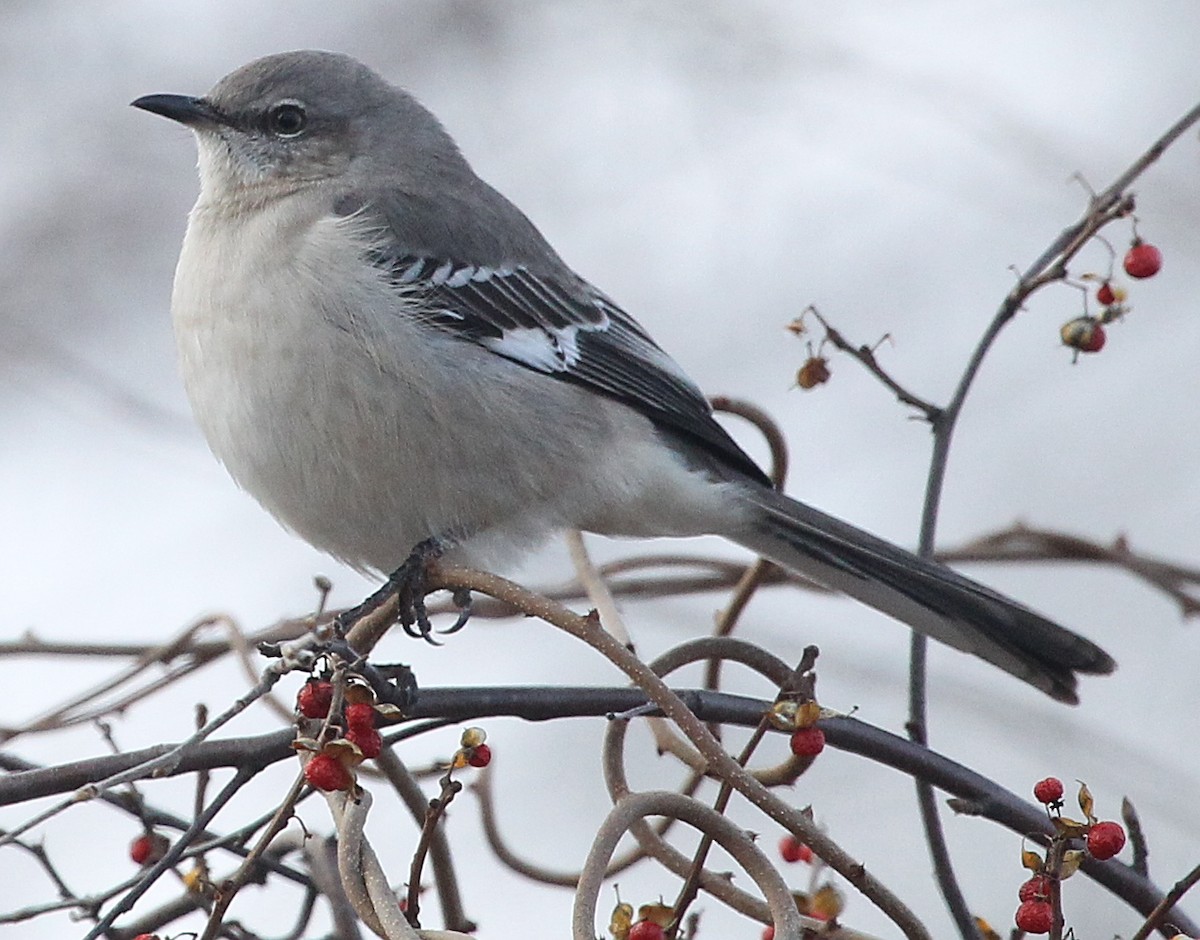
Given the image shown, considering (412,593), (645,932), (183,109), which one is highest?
(183,109)

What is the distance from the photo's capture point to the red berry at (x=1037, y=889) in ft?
4.62

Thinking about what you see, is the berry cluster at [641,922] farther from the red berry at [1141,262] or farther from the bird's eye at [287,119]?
the bird's eye at [287,119]

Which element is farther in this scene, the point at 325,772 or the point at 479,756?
the point at 479,756

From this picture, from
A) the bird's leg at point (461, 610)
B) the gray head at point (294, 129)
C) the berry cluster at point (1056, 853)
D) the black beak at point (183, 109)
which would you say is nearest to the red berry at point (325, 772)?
the berry cluster at point (1056, 853)

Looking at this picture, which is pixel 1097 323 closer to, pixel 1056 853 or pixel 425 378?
pixel 1056 853

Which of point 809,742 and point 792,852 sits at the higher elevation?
point 792,852

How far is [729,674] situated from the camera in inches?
177

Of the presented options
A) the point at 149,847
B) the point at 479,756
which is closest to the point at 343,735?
the point at 479,756

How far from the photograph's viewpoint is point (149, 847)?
2.01 m

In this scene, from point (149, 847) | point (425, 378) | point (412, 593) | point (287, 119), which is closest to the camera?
point (149, 847)

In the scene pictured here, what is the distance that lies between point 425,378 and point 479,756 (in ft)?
4.22

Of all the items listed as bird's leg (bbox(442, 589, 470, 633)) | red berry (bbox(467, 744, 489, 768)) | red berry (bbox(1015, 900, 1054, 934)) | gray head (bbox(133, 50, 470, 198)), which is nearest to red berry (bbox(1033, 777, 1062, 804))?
red berry (bbox(1015, 900, 1054, 934))

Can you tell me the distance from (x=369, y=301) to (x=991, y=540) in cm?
119

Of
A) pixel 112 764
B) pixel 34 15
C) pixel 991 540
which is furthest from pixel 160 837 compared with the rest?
pixel 34 15
